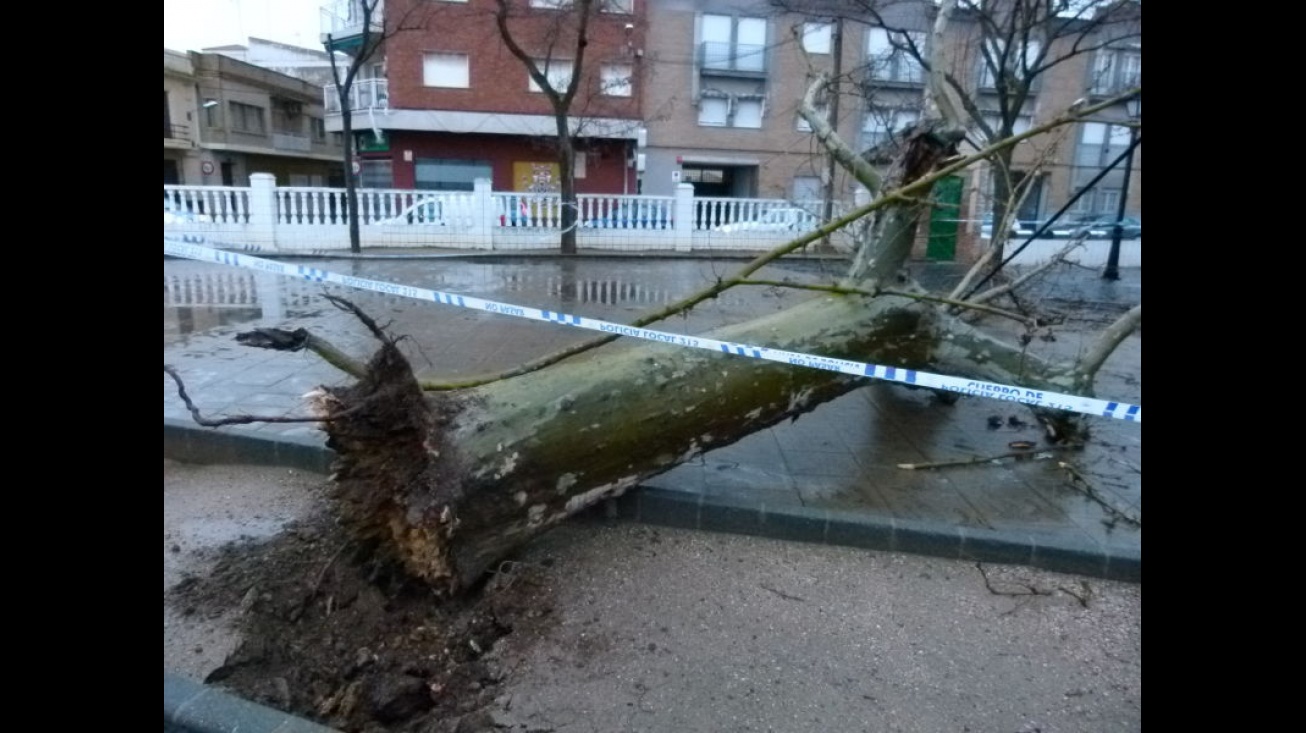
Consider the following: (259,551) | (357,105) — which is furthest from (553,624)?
(357,105)

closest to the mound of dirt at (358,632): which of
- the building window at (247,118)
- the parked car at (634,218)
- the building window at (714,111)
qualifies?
the parked car at (634,218)

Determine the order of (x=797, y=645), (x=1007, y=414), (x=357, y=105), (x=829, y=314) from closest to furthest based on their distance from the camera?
1. (x=797, y=645)
2. (x=829, y=314)
3. (x=1007, y=414)
4. (x=357, y=105)

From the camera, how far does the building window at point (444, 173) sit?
94.2 ft

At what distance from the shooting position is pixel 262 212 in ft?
55.0

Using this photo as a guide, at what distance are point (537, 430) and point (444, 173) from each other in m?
27.4

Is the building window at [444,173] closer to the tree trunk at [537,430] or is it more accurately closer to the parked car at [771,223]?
Result: the parked car at [771,223]

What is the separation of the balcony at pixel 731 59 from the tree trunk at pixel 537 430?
28671 millimetres

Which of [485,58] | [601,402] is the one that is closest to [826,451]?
[601,402]
